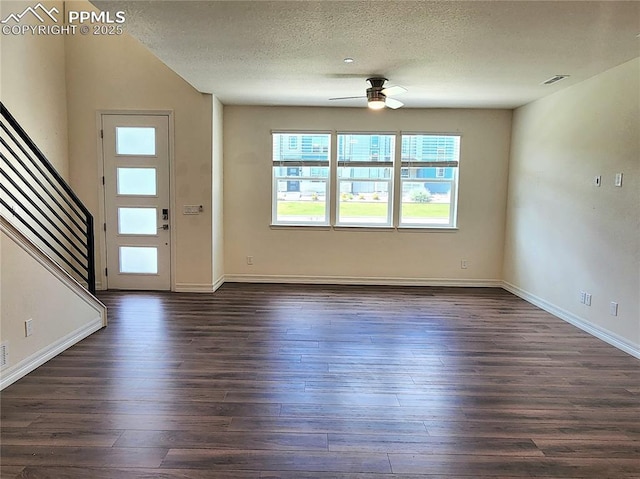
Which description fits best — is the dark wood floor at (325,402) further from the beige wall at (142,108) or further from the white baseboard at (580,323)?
the beige wall at (142,108)

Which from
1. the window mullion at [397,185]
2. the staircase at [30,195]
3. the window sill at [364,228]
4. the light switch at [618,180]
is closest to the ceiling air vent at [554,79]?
the light switch at [618,180]

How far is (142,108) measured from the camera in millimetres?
5168

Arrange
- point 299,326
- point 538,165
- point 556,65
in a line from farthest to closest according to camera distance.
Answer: point 538,165 → point 299,326 → point 556,65

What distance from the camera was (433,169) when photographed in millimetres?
5867

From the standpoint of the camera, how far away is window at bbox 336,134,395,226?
5840mm

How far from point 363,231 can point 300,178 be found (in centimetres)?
124

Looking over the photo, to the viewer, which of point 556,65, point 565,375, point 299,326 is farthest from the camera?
point 299,326

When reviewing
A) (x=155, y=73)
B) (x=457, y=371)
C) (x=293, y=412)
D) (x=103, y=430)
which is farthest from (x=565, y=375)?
(x=155, y=73)

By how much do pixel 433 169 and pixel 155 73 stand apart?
13.4 feet

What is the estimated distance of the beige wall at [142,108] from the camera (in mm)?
5105

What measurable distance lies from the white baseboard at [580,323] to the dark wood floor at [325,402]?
0.11 m

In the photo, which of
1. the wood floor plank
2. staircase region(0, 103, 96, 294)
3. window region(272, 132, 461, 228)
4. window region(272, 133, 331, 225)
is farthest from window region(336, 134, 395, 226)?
the wood floor plank

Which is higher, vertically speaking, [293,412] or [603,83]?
[603,83]

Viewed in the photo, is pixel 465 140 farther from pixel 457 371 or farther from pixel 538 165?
pixel 457 371
